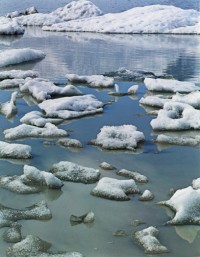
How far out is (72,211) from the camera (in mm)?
3369

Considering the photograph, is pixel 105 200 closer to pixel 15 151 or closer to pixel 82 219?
pixel 82 219

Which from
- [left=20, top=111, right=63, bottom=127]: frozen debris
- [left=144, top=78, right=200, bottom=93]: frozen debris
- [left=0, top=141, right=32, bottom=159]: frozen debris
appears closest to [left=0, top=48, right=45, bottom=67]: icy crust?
[left=144, top=78, right=200, bottom=93]: frozen debris

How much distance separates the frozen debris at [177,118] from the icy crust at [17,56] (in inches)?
214

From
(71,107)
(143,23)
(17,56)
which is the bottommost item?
(71,107)

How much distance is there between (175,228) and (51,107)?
3.46 m

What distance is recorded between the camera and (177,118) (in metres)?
5.93

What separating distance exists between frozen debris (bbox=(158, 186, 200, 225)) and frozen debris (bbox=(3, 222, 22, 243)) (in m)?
1.13

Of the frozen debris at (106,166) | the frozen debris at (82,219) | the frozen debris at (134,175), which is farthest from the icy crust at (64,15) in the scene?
the frozen debris at (82,219)

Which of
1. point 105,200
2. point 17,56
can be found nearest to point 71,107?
point 105,200

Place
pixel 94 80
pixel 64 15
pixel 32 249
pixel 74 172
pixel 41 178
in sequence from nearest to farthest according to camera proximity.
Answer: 1. pixel 32 249
2. pixel 41 178
3. pixel 74 172
4. pixel 94 80
5. pixel 64 15

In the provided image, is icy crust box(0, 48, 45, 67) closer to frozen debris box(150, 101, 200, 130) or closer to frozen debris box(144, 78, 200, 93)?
frozen debris box(144, 78, 200, 93)

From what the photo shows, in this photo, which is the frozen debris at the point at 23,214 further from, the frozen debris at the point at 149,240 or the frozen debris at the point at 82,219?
the frozen debris at the point at 149,240

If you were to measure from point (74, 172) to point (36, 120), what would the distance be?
169cm

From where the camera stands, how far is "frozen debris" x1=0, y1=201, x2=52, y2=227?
3190 millimetres
